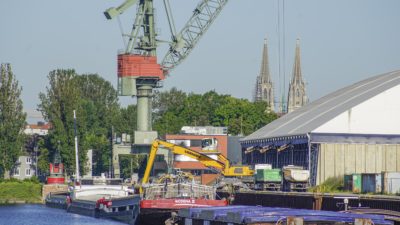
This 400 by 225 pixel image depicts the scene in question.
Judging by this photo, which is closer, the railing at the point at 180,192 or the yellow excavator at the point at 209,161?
the railing at the point at 180,192

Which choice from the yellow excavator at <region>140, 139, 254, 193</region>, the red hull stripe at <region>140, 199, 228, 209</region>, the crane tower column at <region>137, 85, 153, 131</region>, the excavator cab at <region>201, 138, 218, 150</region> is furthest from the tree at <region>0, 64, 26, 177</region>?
the red hull stripe at <region>140, 199, 228, 209</region>

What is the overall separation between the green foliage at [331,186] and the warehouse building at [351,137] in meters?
2.39

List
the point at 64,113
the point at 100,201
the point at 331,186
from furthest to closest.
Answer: the point at 64,113 < the point at 100,201 < the point at 331,186

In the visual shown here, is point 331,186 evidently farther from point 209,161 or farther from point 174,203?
point 209,161

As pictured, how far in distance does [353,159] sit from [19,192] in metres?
72.3

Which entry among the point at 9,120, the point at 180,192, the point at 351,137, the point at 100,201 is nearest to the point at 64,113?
the point at 9,120

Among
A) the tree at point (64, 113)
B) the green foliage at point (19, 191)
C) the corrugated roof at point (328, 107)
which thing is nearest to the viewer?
the corrugated roof at point (328, 107)

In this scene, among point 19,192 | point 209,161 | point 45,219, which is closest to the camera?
point 45,219

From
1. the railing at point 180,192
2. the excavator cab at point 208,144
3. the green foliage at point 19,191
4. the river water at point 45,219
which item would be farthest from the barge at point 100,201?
the excavator cab at point 208,144

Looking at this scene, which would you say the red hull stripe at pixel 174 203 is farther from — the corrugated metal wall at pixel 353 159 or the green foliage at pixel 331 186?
the corrugated metal wall at pixel 353 159

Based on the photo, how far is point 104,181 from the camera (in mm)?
142500

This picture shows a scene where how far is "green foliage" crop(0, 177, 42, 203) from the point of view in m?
162

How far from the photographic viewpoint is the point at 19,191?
164 metres

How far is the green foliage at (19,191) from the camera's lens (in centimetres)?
16250
